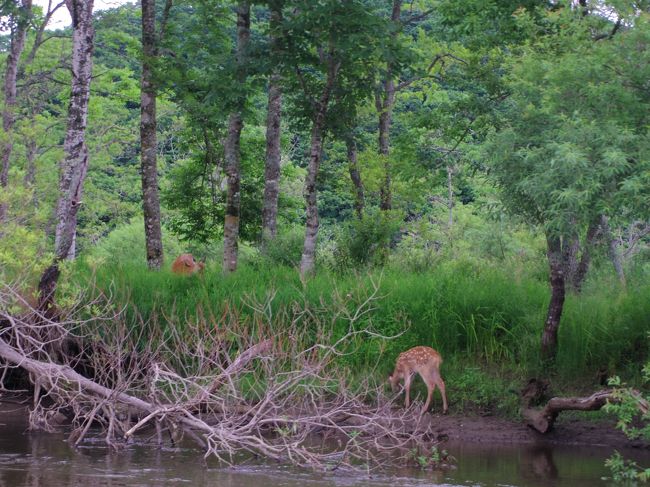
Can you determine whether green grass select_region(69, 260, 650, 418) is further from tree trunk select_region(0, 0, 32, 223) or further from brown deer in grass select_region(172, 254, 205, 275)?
tree trunk select_region(0, 0, 32, 223)

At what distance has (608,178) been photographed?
10859 millimetres

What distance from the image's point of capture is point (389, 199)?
929 inches

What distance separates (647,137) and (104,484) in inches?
290

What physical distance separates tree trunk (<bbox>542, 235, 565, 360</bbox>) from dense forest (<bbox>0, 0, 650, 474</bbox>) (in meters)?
0.03

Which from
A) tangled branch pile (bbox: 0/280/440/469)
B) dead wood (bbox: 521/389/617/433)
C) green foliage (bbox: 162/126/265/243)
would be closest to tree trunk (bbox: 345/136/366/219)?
green foliage (bbox: 162/126/265/243)

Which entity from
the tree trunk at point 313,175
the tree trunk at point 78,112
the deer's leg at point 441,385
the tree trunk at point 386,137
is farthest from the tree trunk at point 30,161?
the deer's leg at point 441,385

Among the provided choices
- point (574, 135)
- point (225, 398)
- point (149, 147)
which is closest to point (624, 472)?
point (574, 135)

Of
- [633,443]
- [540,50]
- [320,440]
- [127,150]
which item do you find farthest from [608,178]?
[127,150]

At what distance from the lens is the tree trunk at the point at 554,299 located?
13.5m

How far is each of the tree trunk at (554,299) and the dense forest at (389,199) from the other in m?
0.03

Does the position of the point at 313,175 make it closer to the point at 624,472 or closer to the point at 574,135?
the point at 574,135

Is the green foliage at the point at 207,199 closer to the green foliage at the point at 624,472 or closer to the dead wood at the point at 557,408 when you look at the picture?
the dead wood at the point at 557,408

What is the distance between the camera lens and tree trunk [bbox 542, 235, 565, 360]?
13.5 m

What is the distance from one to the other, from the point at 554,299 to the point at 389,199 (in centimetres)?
997
